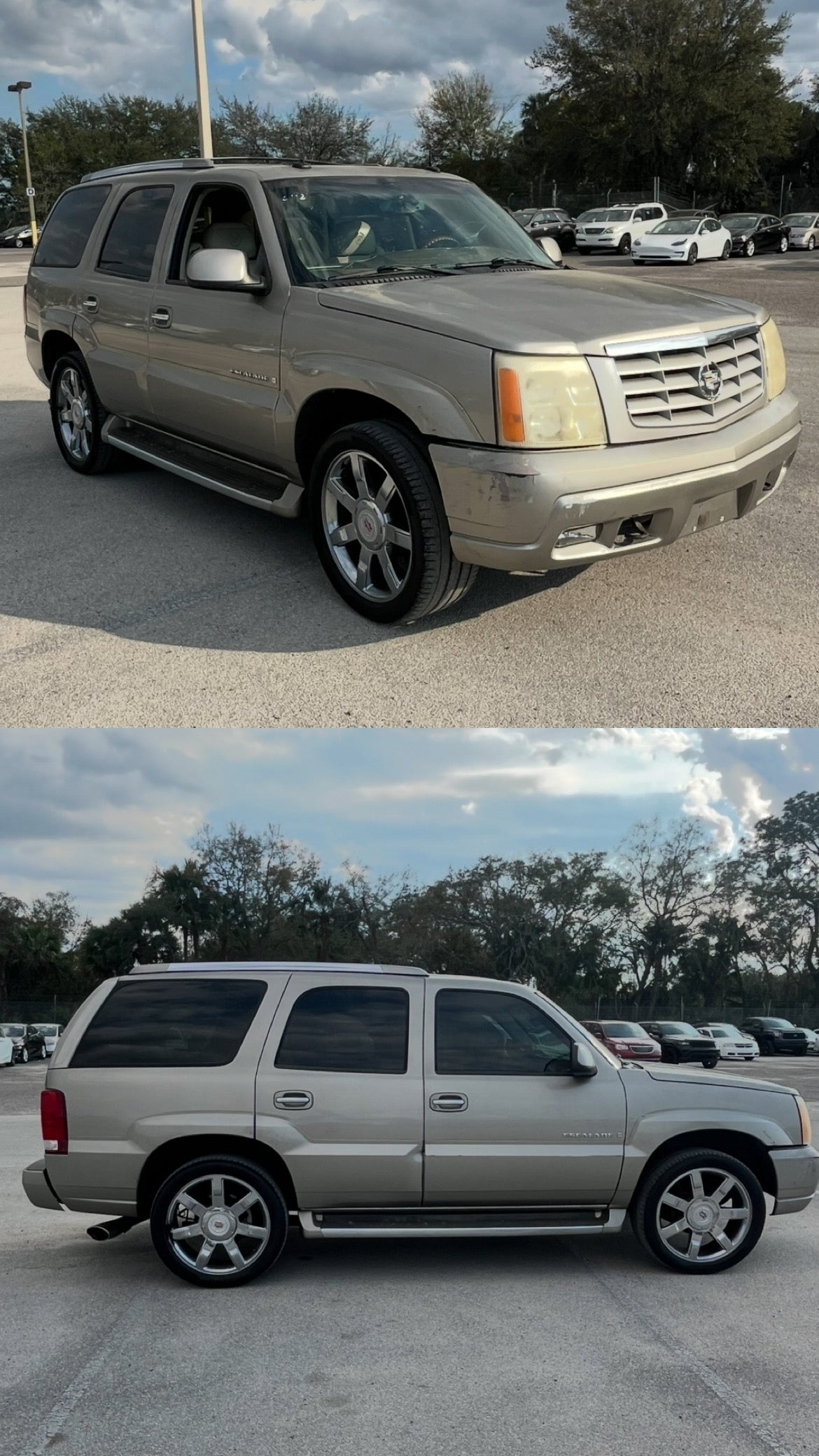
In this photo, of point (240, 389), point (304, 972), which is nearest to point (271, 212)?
point (240, 389)

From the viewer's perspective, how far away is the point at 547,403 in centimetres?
539

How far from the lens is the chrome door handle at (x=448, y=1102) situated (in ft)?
16.5

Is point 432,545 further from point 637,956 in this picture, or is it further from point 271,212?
point 637,956

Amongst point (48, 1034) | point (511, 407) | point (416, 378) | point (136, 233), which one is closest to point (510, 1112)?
point (511, 407)

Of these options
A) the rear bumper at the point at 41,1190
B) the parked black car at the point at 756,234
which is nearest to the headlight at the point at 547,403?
the rear bumper at the point at 41,1190

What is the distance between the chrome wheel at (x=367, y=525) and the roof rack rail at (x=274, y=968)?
76.7 inches

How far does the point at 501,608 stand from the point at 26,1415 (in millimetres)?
4516

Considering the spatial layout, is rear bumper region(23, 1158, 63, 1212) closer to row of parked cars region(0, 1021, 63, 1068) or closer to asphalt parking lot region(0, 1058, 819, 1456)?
asphalt parking lot region(0, 1058, 819, 1456)

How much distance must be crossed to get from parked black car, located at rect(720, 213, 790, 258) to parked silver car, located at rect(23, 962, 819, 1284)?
132ft

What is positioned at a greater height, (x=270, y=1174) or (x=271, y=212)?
(x=271, y=212)

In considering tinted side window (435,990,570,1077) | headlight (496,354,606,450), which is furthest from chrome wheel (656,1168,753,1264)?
headlight (496,354,606,450)

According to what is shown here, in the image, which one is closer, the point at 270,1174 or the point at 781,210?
the point at 270,1174

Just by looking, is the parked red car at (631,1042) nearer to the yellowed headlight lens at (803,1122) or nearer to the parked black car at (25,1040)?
the parked black car at (25,1040)

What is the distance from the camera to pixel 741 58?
190 feet
